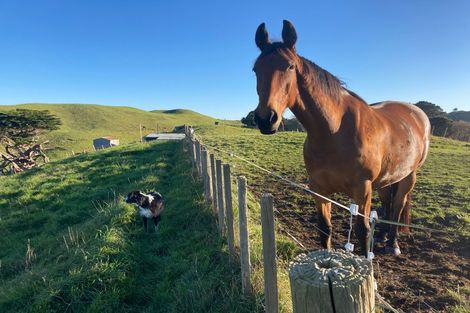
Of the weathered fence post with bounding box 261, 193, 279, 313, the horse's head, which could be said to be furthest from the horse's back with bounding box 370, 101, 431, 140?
the weathered fence post with bounding box 261, 193, 279, 313

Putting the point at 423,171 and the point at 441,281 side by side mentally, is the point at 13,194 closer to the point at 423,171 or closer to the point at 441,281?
the point at 441,281

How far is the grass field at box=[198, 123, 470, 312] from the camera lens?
13.4ft

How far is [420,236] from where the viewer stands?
20.1ft

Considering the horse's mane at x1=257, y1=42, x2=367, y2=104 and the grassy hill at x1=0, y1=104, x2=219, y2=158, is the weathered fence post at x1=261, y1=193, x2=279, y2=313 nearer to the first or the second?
the horse's mane at x1=257, y1=42, x2=367, y2=104

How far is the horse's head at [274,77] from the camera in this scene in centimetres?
320

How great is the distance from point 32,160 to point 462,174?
93.7 feet

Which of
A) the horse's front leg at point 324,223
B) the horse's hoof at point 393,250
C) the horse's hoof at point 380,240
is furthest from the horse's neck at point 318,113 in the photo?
the horse's hoof at point 380,240

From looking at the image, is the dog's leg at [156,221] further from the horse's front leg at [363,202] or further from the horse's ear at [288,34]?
the horse's ear at [288,34]

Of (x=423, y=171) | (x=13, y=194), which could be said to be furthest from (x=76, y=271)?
(x=423, y=171)

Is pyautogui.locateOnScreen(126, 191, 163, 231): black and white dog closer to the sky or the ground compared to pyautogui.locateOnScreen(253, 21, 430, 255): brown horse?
closer to the ground

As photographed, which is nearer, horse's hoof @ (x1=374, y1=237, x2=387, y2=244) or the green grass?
the green grass

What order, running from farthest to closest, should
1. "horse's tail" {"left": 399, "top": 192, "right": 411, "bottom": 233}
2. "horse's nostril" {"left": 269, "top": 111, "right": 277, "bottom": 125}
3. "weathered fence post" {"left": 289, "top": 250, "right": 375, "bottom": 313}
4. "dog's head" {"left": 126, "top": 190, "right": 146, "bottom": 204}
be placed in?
1. "dog's head" {"left": 126, "top": 190, "right": 146, "bottom": 204}
2. "horse's tail" {"left": 399, "top": 192, "right": 411, "bottom": 233}
3. "horse's nostril" {"left": 269, "top": 111, "right": 277, "bottom": 125}
4. "weathered fence post" {"left": 289, "top": 250, "right": 375, "bottom": 313}

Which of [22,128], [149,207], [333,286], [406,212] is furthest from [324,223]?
[22,128]

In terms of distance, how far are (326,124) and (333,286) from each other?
106 inches
